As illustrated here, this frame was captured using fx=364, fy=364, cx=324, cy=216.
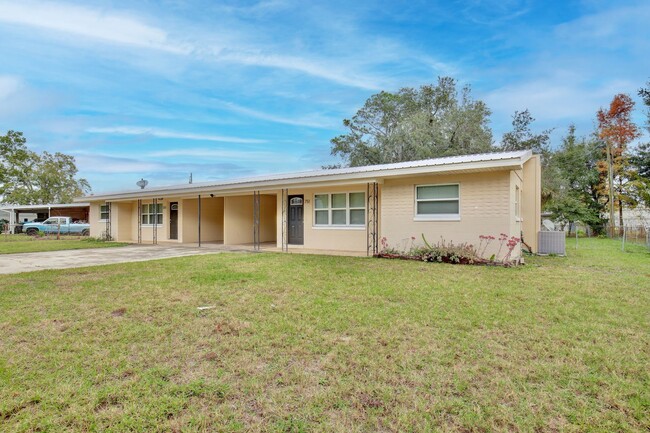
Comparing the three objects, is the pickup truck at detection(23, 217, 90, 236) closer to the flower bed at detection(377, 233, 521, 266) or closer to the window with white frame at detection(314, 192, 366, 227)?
the window with white frame at detection(314, 192, 366, 227)

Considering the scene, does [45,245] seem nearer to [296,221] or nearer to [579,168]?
[296,221]

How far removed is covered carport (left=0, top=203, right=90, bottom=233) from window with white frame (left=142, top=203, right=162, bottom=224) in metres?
16.2

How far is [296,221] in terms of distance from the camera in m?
15.3

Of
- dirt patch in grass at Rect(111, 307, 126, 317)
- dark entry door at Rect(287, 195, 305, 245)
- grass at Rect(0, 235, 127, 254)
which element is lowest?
dirt patch in grass at Rect(111, 307, 126, 317)

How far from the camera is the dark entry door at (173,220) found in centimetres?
1983

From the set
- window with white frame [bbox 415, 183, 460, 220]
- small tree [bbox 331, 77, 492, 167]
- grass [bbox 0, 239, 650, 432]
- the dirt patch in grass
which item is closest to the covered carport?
small tree [bbox 331, 77, 492, 167]

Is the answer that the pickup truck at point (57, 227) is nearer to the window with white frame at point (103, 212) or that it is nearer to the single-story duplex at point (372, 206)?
the window with white frame at point (103, 212)

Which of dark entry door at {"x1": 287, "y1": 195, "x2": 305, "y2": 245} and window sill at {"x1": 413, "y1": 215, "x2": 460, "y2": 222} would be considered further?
dark entry door at {"x1": 287, "y1": 195, "x2": 305, "y2": 245}

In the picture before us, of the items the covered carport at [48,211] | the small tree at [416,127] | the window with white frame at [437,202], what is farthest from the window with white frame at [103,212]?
the window with white frame at [437,202]

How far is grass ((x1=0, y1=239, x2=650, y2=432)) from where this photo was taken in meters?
2.62

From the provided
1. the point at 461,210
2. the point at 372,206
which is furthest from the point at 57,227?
the point at 461,210

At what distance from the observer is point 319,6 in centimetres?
1199

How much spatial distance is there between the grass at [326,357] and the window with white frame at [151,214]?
13.6 meters

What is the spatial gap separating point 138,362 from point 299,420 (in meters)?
1.91
